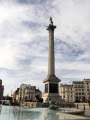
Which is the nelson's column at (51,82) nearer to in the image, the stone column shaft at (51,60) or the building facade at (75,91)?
the stone column shaft at (51,60)

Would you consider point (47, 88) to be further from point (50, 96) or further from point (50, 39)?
point (50, 39)

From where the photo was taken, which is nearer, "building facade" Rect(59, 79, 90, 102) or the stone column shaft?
the stone column shaft

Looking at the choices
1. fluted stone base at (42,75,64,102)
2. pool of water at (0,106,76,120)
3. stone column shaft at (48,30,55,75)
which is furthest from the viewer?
stone column shaft at (48,30,55,75)

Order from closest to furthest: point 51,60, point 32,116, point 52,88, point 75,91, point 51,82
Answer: point 32,116 → point 51,82 → point 52,88 → point 51,60 → point 75,91

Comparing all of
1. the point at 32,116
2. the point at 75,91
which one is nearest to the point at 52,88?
the point at 32,116

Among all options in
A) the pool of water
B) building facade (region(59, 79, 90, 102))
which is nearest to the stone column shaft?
the pool of water

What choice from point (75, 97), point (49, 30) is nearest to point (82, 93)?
point (75, 97)

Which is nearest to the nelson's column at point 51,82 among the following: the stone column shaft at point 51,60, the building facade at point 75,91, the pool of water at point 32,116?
the stone column shaft at point 51,60

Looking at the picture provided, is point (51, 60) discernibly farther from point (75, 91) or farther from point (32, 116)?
point (75, 91)

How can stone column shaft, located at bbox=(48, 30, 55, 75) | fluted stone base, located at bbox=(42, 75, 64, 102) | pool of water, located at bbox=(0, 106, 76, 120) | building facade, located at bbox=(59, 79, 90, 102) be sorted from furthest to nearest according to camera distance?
building facade, located at bbox=(59, 79, 90, 102) < stone column shaft, located at bbox=(48, 30, 55, 75) < fluted stone base, located at bbox=(42, 75, 64, 102) < pool of water, located at bbox=(0, 106, 76, 120)

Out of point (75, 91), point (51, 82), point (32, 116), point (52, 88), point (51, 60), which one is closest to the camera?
point (32, 116)

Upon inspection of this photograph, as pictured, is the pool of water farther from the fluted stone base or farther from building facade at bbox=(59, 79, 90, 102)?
building facade at bbox=(59, 79, 90, 102)

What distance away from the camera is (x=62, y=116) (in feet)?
72.0

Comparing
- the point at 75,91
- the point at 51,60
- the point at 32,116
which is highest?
the point at 51,60
